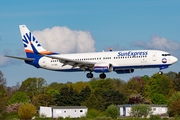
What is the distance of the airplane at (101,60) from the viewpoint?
362 feet

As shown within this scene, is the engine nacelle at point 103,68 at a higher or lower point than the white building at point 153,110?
higher

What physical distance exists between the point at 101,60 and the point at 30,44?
64.8 feet

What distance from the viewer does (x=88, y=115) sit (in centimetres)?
16050

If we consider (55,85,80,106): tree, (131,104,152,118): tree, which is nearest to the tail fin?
(131,104,152,118): tree

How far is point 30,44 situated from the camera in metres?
129

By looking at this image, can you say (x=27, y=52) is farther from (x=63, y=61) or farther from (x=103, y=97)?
(x=103, y=97)

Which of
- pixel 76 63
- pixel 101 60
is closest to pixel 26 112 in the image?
pixel 76 63

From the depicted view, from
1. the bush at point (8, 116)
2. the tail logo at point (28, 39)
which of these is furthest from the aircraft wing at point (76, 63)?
the bush at point (8, 116)

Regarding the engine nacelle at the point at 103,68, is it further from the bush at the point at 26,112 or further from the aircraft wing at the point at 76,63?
the bush at the point at 26,112

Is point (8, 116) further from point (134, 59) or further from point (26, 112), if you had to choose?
point (134, 59)

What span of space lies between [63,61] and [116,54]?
366 inches

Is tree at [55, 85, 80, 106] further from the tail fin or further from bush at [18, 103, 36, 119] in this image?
the tail fin

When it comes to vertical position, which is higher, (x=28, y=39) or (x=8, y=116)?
(x=28, y=39)

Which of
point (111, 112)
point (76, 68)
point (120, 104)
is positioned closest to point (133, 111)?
point (111, 112)
